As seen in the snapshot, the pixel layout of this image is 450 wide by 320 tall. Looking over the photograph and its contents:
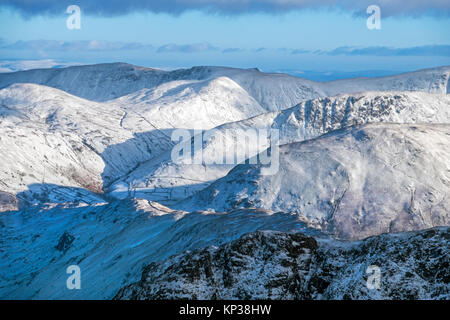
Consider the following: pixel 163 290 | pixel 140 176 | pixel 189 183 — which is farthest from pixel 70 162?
pixel 163 290

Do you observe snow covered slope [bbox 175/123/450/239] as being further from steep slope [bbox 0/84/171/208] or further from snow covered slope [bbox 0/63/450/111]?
snow covered slope [bbox 0/63/450/111]

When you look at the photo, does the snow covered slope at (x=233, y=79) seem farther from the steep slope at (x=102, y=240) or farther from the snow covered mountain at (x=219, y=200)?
the steep slope at (x=102, y=240)

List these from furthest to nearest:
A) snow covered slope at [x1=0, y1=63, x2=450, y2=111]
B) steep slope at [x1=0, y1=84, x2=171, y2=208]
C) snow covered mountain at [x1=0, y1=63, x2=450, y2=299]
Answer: snow covered slope at [x1=0, y1=63, x2=450, y2=111] → steep slope at [x1=0, y1=84, x2=171, y2=208] → snow covered mountain at [x1=0, y1=63, x2=450, y2=299]

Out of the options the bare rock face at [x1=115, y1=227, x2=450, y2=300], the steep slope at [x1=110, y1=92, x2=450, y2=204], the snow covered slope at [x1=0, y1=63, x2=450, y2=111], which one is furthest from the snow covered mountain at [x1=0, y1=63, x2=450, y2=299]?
the snow covered slope at [x1=0, y1=63, x2=450, y2=111]

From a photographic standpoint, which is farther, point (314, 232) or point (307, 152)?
point (307, 152)

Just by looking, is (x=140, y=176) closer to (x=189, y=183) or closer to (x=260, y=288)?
(x=189, y=183)

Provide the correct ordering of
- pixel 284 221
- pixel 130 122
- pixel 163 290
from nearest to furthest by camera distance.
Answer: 1. pixel 163 290
2. pixel 284 221
3. pixel 130 122

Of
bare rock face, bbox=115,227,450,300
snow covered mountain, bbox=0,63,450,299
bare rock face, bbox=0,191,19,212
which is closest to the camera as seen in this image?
bare rock face, bbox=115,227,450,300
